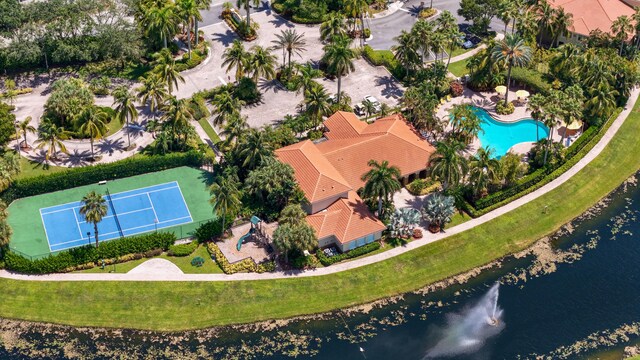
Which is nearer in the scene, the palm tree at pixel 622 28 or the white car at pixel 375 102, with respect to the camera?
the white car at pixel 375 102

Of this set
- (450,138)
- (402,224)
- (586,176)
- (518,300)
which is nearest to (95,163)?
(402,224)

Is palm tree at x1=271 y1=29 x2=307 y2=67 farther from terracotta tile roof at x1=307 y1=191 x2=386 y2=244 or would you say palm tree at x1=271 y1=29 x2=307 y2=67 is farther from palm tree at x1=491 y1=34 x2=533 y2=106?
terracotta tile roof at x1=307 y1=191 x2=386 y2=244

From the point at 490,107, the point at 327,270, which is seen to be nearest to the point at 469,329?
the point at 327,270

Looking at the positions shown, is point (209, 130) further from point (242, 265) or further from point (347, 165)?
point (242, 265)

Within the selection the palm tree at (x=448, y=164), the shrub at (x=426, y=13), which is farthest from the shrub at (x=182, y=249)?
the shrub at (x=426, y=13)

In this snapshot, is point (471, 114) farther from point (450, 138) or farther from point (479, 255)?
point (479, 255)

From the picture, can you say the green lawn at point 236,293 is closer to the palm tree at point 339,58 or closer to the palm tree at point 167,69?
the palm tree at point 339,58

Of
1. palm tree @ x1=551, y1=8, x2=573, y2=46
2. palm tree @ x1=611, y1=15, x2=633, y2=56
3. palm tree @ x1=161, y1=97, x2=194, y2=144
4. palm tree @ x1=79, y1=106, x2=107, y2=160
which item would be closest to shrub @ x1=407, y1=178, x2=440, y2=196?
palm tree @ x1=161, y1=97, x2=194, y2=144
